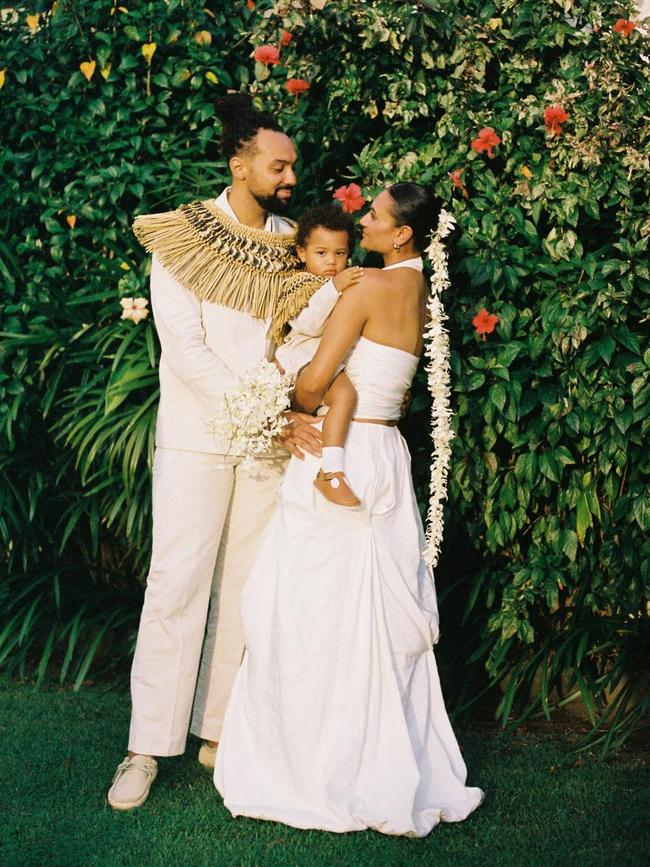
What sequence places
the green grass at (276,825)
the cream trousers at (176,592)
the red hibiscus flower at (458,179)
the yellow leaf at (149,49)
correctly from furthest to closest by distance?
the yellow leaf at (149,49) < the red hibiscus flower at (458,179) < the cream trousers at (176,592) < the green grass at (276,825)

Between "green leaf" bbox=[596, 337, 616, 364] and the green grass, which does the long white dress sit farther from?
"green leaf" bbox=[596, 337, 616, 364]

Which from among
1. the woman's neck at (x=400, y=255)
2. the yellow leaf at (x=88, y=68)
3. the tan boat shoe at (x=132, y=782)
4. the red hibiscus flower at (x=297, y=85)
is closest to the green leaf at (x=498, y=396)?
the woman's neck at (x=400, y=255)

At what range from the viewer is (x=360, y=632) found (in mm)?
3686

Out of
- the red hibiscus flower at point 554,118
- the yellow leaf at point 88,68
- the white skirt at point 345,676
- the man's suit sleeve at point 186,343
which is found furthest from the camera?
the yellow leaf at point 88,68

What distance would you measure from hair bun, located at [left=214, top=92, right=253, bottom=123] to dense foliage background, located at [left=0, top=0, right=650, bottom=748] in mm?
652

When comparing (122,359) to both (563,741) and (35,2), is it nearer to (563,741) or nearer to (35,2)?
(35,2)

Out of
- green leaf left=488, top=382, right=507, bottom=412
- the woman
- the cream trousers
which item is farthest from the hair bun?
green leaf left=488, top=382, right=507, bottom=412

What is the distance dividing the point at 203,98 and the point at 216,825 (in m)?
3.35

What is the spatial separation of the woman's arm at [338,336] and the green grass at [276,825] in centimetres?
148

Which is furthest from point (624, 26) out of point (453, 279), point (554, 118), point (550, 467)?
point (550, 467)

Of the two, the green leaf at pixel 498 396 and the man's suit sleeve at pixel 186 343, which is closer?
the man's suit sleeve at pixel 186 343

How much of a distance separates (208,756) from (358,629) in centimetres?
99

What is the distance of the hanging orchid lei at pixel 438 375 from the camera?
382 cm

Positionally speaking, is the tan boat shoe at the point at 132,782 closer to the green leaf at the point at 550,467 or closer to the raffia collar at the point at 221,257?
the raffia collar at the point at 221,257
